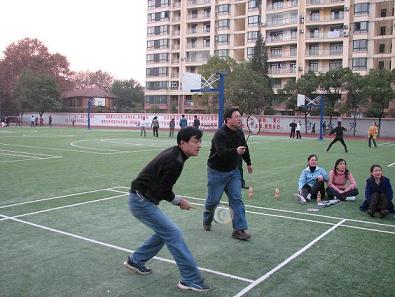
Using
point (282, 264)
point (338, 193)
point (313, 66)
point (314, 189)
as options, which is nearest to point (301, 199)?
point (314, 189)

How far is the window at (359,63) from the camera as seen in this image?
66.4 metres

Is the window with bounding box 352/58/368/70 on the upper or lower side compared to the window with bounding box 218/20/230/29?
lower

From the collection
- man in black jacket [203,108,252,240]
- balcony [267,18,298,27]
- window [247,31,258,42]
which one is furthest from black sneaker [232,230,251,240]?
window [247,31,258,42]

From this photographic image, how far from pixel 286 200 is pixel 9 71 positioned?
288ft

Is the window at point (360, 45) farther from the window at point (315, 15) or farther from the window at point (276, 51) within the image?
the window at point (276, 51)

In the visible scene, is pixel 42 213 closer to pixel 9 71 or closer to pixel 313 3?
pixel 313 3

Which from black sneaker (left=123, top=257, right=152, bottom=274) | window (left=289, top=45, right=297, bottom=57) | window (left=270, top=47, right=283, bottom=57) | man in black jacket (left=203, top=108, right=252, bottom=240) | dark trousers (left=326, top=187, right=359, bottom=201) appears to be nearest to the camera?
black sneaker (left=123, top=257, right=152, bottom=274)

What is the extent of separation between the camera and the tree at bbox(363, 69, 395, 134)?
159ft

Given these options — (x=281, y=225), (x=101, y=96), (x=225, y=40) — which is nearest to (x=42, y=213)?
(x=281, y=225)

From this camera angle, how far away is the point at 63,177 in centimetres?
1398

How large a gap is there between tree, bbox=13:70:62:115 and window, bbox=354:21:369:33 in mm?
49834

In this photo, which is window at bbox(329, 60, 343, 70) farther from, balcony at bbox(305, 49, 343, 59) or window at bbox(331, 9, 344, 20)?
window at bbox(331, 9, 344, 20)

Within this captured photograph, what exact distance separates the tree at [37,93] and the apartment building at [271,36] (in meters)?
19.8

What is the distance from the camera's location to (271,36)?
248 ft
